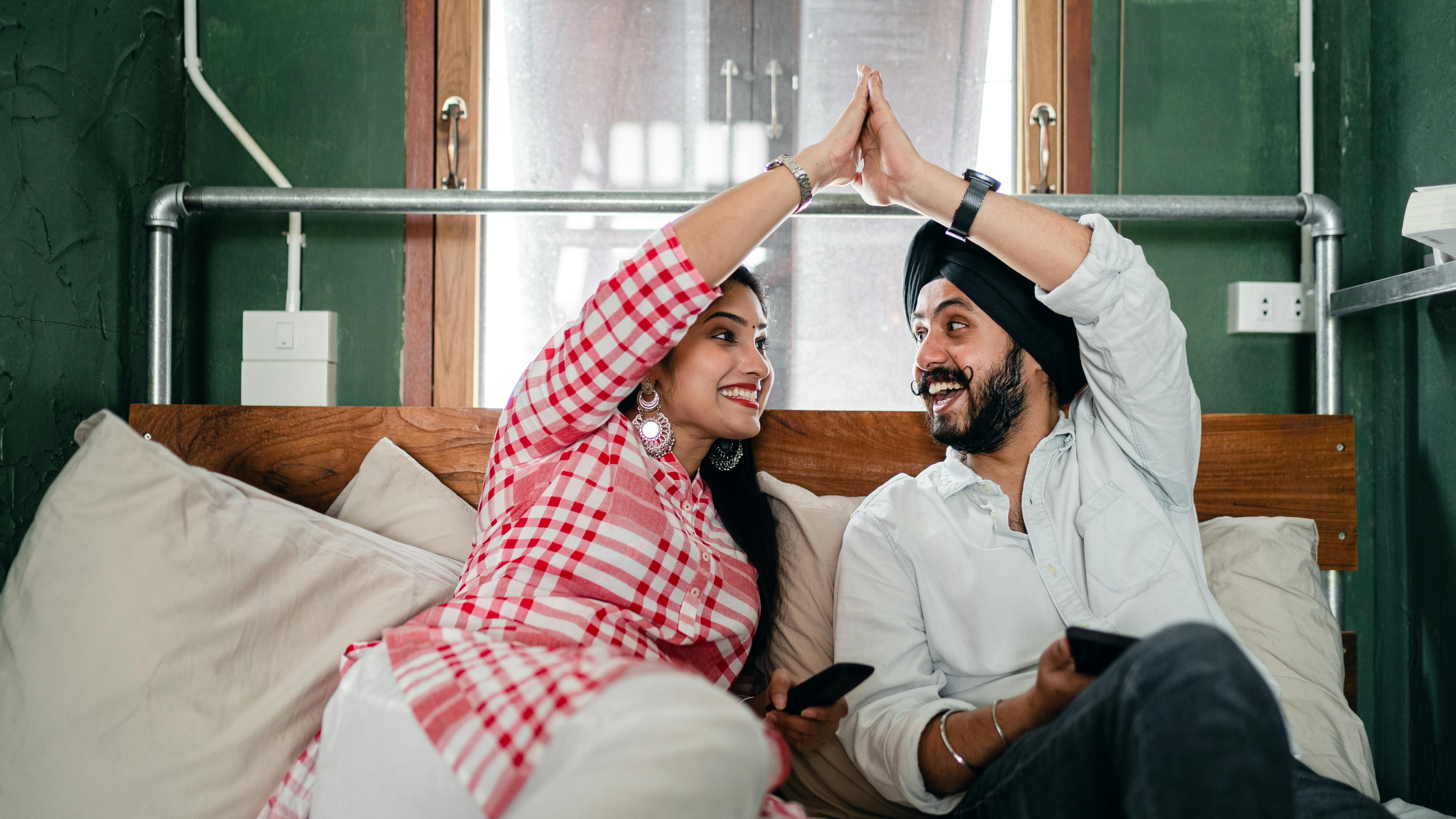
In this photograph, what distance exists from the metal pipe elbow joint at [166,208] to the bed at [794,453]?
311 mm

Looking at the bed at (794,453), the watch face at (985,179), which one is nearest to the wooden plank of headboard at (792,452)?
the bed at (794,453)

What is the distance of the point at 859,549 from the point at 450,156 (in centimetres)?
108

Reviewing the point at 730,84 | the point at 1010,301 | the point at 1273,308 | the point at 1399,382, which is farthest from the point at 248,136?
the point at 1399,382

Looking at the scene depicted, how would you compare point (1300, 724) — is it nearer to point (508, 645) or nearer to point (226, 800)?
point (508, 645)

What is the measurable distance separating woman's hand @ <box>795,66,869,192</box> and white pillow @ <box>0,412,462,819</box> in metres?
0.79

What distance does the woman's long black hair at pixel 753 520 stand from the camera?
1292 millimetres

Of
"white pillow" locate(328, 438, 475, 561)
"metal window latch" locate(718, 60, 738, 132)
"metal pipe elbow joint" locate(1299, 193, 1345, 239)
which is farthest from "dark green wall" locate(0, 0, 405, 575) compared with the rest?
"metal pipe elbow joint" locate(1299, 193, 1345, 239)

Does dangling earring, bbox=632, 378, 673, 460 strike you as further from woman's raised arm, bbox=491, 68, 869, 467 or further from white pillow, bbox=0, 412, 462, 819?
white pillow, bbox=0, 412, 462, 819

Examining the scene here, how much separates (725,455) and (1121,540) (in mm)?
561

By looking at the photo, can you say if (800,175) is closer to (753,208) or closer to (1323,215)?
(753,208)

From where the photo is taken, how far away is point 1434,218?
1221 millimetres

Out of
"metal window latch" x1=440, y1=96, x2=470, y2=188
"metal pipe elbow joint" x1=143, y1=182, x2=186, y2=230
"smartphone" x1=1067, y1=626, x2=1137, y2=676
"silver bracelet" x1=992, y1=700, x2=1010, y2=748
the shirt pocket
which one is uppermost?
"metal window latch" x1=440, y1=96, x2=470, y2=188

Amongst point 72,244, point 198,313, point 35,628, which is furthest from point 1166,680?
point 198,313

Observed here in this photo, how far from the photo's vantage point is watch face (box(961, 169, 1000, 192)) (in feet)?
3.82
